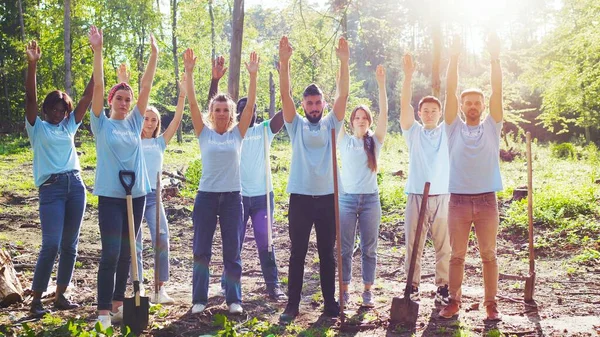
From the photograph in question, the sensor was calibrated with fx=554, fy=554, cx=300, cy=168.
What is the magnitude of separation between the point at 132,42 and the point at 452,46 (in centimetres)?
2720

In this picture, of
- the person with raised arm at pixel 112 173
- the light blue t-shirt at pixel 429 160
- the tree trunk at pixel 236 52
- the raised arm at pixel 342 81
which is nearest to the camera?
the person with raised arm at pixel 112 173

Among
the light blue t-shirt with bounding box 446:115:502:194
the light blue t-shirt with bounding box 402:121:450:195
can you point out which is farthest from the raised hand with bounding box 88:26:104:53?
the light blue t-shirt with bounding box 446:115:502:194

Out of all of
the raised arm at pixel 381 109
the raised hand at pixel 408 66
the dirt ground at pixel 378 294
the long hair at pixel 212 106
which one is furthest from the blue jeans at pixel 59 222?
the raised hand at pixel 408 66

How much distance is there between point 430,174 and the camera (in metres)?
5.35

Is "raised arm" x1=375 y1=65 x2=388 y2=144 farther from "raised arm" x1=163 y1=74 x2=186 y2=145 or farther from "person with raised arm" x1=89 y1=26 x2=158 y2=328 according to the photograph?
"person with raised arm" x1=89 y1=26 x2=158 y2=328

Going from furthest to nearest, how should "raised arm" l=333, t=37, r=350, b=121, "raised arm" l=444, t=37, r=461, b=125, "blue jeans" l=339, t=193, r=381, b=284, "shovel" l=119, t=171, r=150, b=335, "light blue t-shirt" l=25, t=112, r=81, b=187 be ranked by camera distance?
1. "blue jeans" l=339, t=193, r=381, b=284
2. "light blue t-shirt" l=25, t=112, r=81, b=187
3. "raised arm" l=333, t=37, r=350, b=121
4. "raised arm" l=444, t=37, r=461, b=125
5. "shovel" l=119, t=171, r=150, b=335

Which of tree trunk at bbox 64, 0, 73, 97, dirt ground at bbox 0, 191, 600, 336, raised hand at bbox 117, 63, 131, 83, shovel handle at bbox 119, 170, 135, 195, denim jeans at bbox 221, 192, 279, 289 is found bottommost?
dirt ground at bbox 0, 191, 600, 336

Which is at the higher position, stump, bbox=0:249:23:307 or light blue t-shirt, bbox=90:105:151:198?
light blue t-shirt, bbox=90:105:151:198

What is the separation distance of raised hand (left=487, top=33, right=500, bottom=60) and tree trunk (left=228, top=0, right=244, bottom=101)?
16.8 ft

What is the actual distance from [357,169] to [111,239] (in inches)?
94.2

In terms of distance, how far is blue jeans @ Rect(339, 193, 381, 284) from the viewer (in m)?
5.45

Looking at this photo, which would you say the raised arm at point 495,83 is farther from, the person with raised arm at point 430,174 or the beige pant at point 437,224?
the beige pant at point 437,224

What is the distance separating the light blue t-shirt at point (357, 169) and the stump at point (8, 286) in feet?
11.0

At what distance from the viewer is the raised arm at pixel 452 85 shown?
4.80 meters
